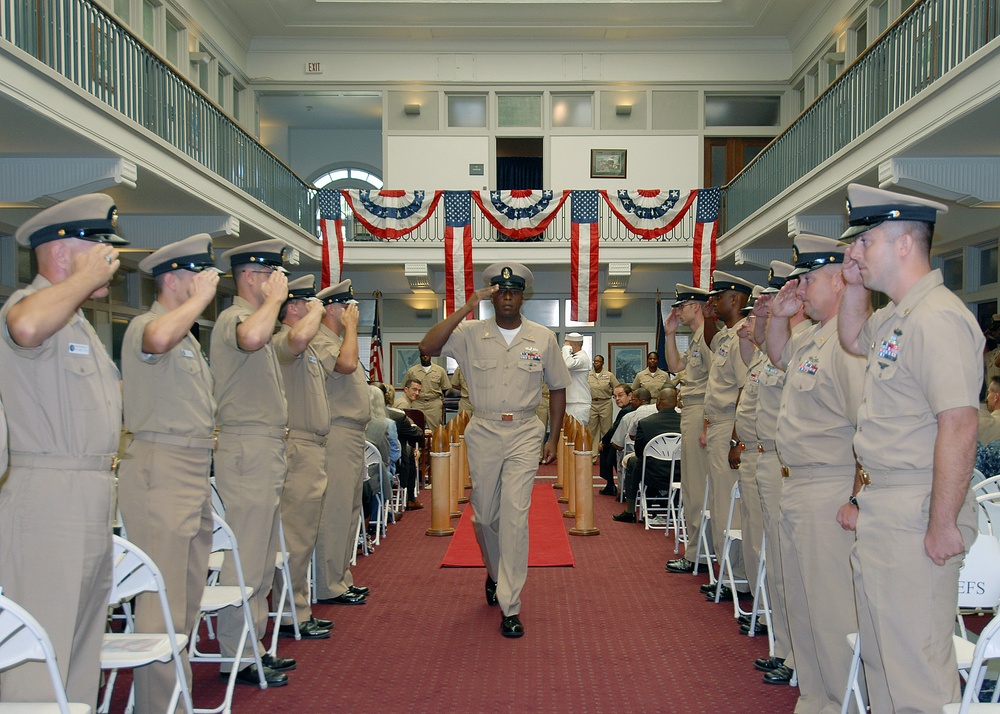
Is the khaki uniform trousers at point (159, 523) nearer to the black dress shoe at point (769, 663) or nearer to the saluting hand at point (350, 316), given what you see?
the saluting hand at point (350, 316)

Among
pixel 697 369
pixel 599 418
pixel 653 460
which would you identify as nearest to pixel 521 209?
pixel 599 418

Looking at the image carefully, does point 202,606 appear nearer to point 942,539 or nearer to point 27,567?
point 27,567

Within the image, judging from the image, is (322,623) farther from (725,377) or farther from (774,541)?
(725,377)

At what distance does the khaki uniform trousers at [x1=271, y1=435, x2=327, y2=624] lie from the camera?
5055mm

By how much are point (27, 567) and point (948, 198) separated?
892cm

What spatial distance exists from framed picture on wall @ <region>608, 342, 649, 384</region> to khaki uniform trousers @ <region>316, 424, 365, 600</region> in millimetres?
13866

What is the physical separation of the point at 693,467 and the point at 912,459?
14.1 feet

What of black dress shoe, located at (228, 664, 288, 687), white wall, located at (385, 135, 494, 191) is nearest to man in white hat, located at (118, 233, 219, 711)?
black dress shoe, located at (228, 664, 288, 687)

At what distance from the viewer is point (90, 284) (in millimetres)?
2641

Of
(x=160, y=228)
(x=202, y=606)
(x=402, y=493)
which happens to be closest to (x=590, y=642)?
(x=202, y=606)

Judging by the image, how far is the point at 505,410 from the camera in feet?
17.2

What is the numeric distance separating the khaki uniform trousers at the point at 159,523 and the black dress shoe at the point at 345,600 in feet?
7.80

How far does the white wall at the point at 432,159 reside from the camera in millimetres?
19047

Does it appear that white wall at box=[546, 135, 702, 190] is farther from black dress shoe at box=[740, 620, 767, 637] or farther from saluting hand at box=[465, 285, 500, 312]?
black dress shoe at box=[740, 620, 767, 637]
